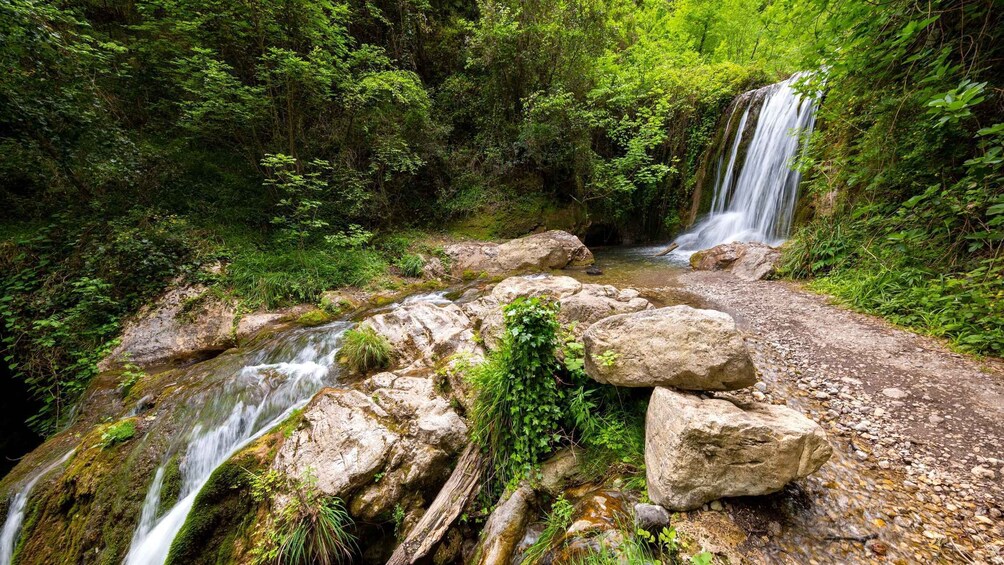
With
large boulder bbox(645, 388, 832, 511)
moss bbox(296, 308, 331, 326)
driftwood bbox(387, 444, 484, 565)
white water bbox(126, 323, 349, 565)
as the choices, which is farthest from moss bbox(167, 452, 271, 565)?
moss bbox(296, 308, 331, 326)

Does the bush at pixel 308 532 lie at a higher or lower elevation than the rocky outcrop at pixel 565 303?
lower

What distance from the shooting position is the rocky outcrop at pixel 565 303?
13.0ft

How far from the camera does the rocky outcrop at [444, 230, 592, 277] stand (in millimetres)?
9164

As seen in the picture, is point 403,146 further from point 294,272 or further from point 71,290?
point 71,290

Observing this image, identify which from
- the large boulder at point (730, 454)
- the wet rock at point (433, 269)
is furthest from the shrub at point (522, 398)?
the wet rock at point (433, 269)

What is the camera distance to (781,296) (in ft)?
16.4

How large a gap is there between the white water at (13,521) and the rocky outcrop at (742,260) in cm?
1064

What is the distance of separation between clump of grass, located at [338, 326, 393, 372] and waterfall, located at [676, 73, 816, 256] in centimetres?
908

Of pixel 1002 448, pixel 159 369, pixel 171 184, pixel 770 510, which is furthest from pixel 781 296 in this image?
pixel 171 184

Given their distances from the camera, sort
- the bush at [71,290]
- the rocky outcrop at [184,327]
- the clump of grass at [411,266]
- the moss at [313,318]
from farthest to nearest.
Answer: the clump of grass at [411,266] < the moss at [313,318] < the rocky outcrop at [184,327] < the bush at [71,290]

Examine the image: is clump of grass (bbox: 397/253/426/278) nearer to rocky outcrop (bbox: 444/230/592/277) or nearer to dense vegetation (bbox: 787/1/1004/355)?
rocky outcrop (bbox: 444/230/592/277)

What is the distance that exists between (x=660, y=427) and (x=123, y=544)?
494 centimetres

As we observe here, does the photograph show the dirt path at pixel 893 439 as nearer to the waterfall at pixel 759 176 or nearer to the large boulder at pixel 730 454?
the large boulder at pixel 730 454

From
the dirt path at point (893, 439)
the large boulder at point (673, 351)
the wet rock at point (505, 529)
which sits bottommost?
the wet rock at point (505, 529)
